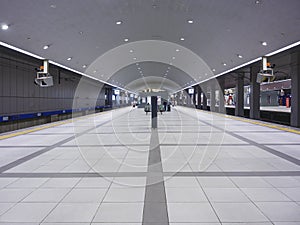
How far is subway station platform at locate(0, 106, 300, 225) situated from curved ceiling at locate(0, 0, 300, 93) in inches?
175

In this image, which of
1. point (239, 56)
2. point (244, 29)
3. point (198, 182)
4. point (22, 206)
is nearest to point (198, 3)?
point (244, 29)

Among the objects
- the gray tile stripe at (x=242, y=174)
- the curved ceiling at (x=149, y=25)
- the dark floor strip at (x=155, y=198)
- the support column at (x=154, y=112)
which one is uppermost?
the curved ceiling at (x=149, y=25)

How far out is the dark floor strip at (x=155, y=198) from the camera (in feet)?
11.3

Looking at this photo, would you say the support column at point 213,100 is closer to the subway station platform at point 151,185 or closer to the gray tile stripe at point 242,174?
the subway station platform at point 151,185

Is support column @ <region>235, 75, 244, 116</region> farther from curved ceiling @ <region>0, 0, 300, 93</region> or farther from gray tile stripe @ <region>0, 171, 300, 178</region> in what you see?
gray tile stripe @ <region>0, 171, 300, 178</region>

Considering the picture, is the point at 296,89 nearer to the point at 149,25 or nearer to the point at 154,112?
the point at 154,112

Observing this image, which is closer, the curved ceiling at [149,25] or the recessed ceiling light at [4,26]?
the curved ceiling at [149,25]

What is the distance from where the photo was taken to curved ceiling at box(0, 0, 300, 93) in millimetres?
8312

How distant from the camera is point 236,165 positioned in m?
6.25

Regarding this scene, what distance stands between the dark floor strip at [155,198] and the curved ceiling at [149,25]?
5593 millimetres

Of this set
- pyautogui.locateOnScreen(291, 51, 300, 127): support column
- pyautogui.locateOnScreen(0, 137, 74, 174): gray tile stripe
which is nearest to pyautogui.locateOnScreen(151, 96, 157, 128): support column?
pyautogui.locateOnScreen(0, 137, 74, 174): gray tile stripe

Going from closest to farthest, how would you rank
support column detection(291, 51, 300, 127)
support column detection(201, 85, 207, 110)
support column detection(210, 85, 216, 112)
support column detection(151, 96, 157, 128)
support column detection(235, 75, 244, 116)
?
support column detection(291, 51, 300, 127) < support column detection(151, 96, 157, 128) < support column detection(235, 75, 244, 116) < support column detection(210, 85, 216, 112) < support column detection(201, 85, 207, 110)

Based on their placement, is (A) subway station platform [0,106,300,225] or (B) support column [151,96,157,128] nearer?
(A) subway station platform [0,106,300,225]

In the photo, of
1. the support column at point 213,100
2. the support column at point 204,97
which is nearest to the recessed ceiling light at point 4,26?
the support column at point 213,100
